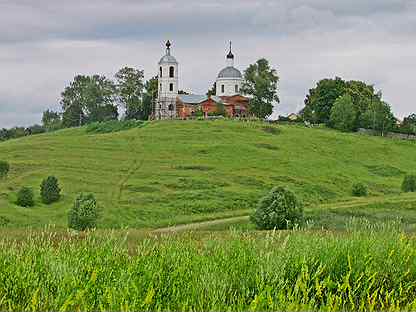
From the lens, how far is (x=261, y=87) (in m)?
143

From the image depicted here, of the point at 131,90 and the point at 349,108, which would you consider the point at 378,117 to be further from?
the point at 131,90

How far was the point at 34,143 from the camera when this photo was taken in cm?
10881

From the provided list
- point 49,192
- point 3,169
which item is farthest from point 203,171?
point 49,192

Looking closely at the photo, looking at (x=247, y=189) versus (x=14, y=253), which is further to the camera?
(x=247, y=189)

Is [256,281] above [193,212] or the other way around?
above

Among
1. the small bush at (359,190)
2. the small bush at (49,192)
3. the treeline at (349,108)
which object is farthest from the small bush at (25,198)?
the treeline at (349,108)

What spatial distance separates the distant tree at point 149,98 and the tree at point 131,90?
3.30 feet

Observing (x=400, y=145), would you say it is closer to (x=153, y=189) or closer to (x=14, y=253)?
(x=153, y=189)

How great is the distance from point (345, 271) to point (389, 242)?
1.32 meters

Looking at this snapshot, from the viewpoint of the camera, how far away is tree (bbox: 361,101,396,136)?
5167 inches

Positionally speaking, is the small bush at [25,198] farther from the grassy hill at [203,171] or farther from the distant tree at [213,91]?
the distant tree at [213,91]

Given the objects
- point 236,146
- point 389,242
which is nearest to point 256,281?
point 389,242

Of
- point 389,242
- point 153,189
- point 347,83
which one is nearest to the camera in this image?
point 389,242

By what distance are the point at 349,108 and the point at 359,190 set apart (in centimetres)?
5263
